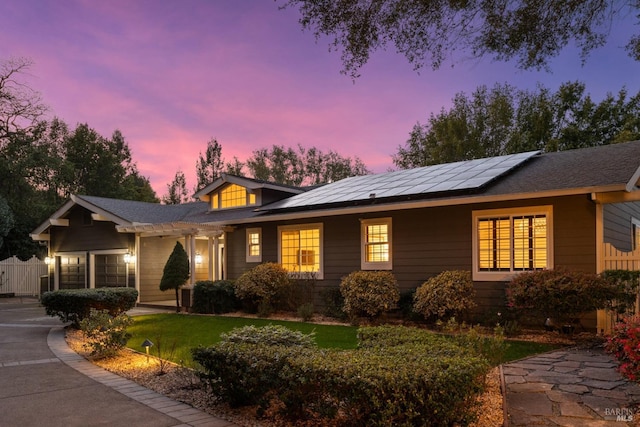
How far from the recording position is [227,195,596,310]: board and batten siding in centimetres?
935

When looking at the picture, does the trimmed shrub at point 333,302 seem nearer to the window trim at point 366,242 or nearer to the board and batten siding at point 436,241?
the board and batten siding at point 436,241

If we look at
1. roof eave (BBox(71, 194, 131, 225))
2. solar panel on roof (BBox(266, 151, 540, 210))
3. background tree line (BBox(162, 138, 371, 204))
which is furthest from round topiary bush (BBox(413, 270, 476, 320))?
background tree line (BBox(162, 138, 371, 204))

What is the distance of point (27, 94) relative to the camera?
1092 inches

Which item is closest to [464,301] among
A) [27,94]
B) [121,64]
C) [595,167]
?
[595,167]

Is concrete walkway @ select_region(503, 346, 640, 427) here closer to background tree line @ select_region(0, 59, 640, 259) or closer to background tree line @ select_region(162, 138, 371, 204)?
background tree line @ select_region(0, 59, 640, 259)

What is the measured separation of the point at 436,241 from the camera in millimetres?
11172

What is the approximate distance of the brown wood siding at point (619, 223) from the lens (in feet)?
33.4

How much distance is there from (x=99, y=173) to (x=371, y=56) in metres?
36.0

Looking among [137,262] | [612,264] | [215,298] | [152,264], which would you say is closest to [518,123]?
A: [612,264]

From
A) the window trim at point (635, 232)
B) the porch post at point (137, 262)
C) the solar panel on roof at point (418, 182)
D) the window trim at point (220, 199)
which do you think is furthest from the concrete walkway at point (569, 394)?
the porch post at point (137, 262)

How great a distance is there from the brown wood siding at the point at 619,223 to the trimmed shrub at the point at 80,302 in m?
10.7

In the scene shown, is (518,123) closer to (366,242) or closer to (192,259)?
(366,242)

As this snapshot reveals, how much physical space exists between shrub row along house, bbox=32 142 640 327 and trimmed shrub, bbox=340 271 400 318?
69 centimetres

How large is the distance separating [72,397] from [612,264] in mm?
9091
